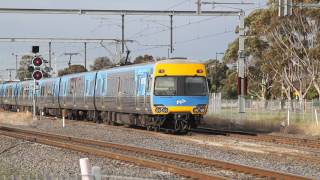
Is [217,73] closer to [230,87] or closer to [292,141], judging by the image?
[230,87]

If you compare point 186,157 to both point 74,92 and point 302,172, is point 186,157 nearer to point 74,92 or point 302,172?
point 302,172

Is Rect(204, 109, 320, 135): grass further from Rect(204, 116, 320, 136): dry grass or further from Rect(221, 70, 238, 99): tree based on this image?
Rect(221, 70, 238, 99): tree

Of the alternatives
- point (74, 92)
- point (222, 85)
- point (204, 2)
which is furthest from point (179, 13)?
point (222, 85)

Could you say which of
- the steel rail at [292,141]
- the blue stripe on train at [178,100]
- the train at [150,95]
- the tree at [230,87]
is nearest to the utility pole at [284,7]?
the train at [150,95]

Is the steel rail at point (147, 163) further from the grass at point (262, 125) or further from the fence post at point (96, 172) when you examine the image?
the grass at point (262, 125)

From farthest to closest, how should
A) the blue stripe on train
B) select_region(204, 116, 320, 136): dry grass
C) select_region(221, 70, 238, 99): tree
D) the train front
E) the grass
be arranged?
select_region(221, 70, 238, 99): tree
the grass
select_region(204, 116, 320, 136): dry grass
the train front
the blue stripe on train

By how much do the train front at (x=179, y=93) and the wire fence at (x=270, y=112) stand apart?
7708 mm

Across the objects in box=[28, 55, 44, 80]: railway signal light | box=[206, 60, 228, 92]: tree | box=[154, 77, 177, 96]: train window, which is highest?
box=[206, 60, 228, 92]: tree

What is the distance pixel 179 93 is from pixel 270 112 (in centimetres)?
2060

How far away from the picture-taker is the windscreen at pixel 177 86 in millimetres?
27344

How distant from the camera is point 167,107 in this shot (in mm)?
27109

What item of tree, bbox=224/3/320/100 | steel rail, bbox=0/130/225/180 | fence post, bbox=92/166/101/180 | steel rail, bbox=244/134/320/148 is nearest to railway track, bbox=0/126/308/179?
steel rail, bbox=0/130/225/180

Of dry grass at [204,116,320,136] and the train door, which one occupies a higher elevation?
the train door

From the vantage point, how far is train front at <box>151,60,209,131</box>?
89.2 feet
